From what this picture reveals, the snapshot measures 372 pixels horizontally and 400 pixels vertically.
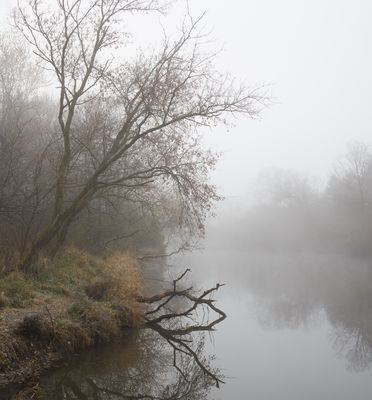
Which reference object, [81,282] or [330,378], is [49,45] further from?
[330,378]

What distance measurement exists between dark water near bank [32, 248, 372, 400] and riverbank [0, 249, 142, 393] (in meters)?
0.49

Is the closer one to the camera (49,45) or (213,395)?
(213,395)

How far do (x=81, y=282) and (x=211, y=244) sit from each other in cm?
6863

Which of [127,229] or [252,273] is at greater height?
[127,229]

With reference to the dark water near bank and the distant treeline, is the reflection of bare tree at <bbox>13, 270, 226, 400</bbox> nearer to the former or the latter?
the dark water near bank

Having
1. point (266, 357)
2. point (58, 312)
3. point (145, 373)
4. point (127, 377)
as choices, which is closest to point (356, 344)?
point (266, 357)

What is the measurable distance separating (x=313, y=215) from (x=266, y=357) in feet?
174

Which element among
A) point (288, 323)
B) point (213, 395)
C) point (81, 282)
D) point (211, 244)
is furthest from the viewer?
point (211, 244)

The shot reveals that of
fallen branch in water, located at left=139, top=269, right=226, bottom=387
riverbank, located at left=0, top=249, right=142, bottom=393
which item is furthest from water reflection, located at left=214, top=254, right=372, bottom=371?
riverbank, located at left=0, top=249, right=142, bottom=393

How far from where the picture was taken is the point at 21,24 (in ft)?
51.7

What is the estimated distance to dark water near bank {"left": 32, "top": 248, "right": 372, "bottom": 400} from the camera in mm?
10461

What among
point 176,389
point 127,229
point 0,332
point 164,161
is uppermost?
point 164,161

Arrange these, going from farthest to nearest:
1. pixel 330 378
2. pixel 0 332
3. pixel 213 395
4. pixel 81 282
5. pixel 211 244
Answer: pixel 211 244 < pixel 81 282 < pixel 330 378 < pixel 213 395 < pixel 0 332

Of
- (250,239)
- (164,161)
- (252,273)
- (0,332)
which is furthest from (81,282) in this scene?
(250,239)
